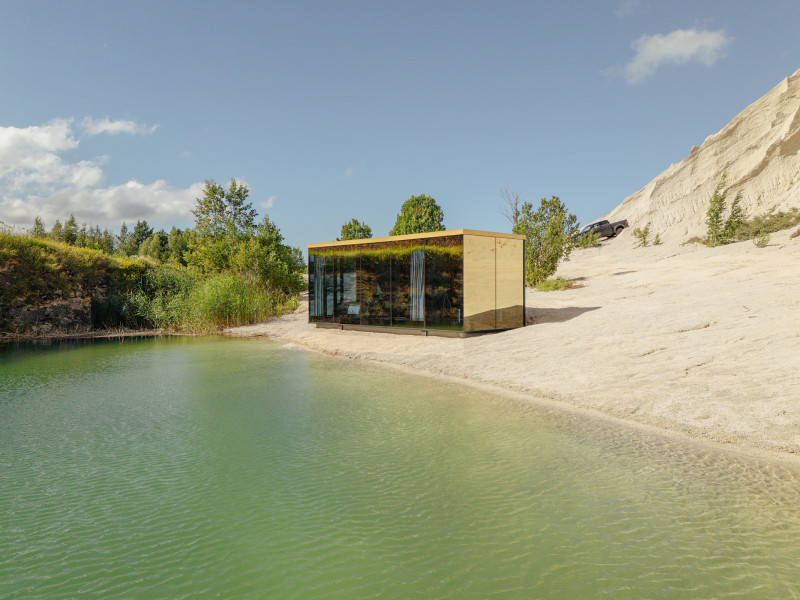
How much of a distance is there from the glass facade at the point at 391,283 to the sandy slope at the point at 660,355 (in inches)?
23.8

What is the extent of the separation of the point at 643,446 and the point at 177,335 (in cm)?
1309

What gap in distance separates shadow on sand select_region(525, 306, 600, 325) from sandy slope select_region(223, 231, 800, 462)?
1.2 inches

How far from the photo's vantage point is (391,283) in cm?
1202

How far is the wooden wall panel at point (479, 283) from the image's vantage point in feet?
35.1

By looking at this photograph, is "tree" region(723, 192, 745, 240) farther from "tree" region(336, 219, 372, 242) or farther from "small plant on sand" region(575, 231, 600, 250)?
"tree" region(336, 219, 372, 242)

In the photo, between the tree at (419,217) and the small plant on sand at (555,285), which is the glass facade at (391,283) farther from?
the tree at (419,217)

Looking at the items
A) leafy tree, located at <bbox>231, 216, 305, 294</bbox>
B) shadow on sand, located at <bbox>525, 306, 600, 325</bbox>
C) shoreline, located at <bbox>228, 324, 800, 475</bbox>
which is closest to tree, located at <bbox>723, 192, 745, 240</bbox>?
shadow on sand, located at <bbox>525, 306, 600, 325</bbox>

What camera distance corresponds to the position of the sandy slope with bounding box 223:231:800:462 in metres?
4.75

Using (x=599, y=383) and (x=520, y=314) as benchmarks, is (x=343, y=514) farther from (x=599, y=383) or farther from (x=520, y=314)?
(x=520, y=314)

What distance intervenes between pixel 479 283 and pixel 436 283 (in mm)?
950

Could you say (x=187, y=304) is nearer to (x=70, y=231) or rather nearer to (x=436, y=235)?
(x=436, y=235)

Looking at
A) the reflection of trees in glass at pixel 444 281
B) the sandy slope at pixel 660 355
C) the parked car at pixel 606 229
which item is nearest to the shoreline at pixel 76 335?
the sandy slope at pixel 660 355

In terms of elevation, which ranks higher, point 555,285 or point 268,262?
point 268,262

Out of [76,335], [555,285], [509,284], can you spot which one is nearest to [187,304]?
[76,335]
